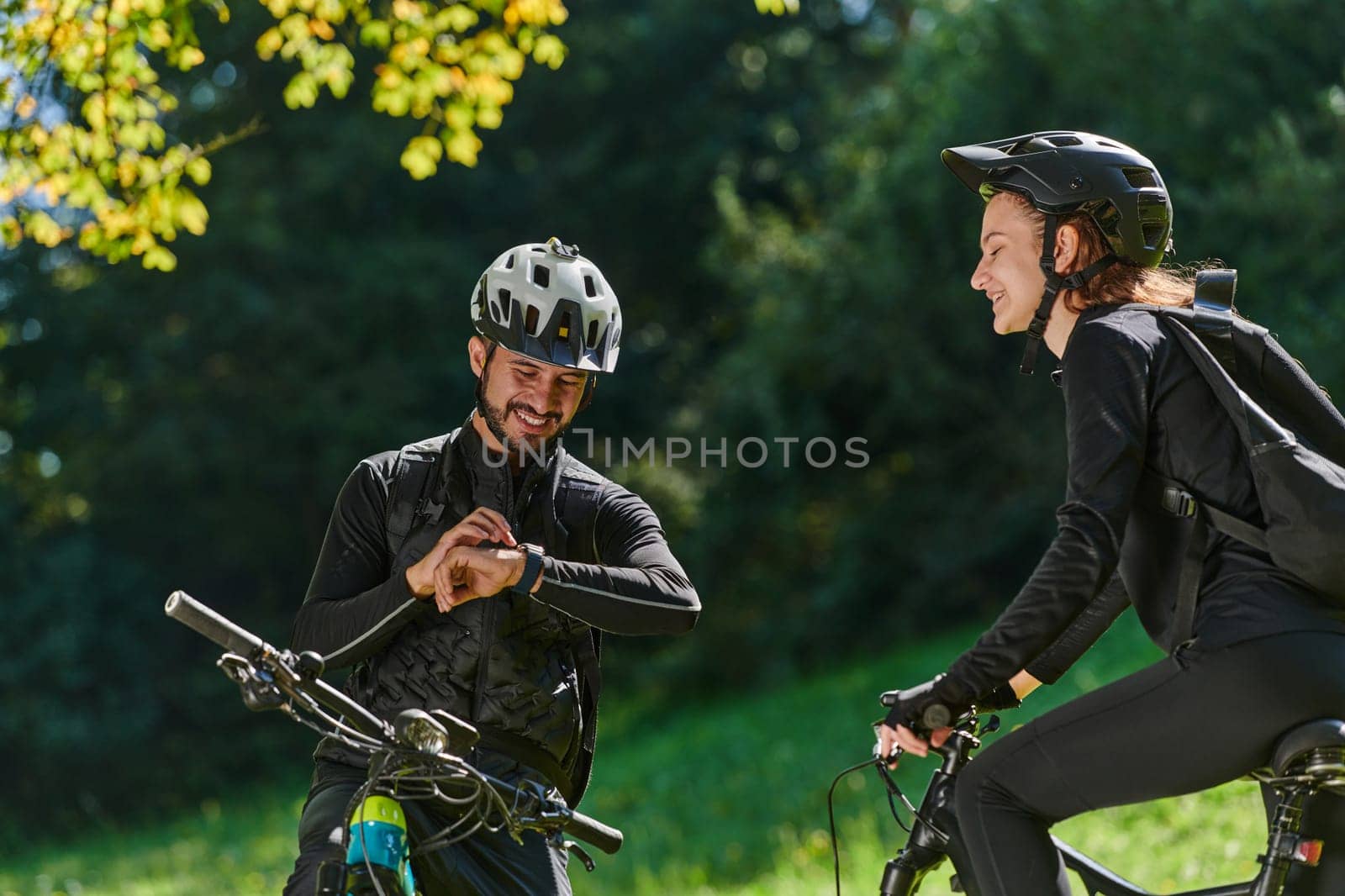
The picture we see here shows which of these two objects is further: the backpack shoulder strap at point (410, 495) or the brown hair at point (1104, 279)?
the backpack shoulder strap at point (410, 495)

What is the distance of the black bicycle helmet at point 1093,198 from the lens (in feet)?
12.7

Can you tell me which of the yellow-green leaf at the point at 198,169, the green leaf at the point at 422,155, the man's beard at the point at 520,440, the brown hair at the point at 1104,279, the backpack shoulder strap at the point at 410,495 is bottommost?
the backpack shoulder strap at the point at 410,495

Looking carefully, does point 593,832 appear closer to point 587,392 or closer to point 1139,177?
point 587,392

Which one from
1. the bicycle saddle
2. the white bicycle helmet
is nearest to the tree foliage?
the white bicycle helmet

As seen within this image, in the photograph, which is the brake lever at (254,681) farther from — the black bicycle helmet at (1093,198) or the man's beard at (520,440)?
the black bicycle helmet at (1093,198)

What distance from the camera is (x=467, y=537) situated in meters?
4.02

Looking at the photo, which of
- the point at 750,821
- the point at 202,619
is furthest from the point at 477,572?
the point at 750,821

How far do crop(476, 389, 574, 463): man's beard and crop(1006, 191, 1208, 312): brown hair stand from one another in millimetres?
1511

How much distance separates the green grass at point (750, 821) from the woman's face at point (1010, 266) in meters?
5.76

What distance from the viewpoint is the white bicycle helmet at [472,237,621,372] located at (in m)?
4.72

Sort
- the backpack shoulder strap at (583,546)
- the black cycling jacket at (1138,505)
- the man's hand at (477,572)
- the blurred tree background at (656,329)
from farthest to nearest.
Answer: the blurred tree background at (656,329) → the backpack shoulder strap at (583,546) → the man's hand at (477,572) → the black cycling jacket at (1138,505)

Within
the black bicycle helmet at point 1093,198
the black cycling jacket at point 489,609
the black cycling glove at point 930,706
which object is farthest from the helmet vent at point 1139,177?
the black cycling jacket at point 489,609

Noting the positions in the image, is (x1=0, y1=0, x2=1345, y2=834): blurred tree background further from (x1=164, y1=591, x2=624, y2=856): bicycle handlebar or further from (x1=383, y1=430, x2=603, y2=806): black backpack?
(x1=164, y1=591, x2=624, y2=856): bicycle handlebar

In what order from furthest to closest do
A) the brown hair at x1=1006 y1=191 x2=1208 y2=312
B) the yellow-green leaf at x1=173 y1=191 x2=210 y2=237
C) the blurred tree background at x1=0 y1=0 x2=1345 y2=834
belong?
the blurred tree background at x1=0 y1=0 x2=1345 y2=834 < the yellow-green leaf at x1=173 y1=191 x2=210 y2=237 < the brown hair at x1=1006 y1=191 x2=1208 y2=312
